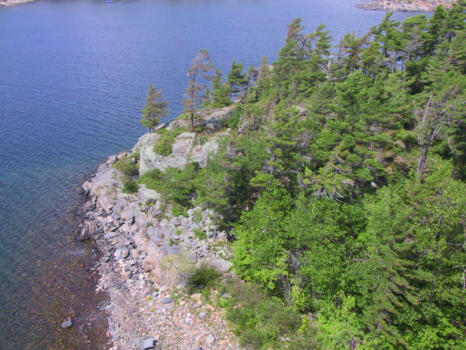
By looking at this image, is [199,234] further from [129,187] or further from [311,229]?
[129,187]

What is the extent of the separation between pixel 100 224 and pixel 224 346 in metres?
26.2

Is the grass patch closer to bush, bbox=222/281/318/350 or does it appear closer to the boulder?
the boulder

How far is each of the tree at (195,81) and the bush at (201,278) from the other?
25.0 m

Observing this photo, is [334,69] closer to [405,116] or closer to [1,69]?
[405,116]

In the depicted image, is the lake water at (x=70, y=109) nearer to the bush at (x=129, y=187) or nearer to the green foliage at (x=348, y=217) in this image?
the bush at (x=129, y=187)

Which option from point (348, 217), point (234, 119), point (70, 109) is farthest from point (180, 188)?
point (70, 109)

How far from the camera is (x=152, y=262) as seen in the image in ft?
124

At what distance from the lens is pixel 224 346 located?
91.9 ft

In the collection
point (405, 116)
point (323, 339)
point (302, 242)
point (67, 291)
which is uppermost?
point (405, 116)

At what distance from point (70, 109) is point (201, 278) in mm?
62602

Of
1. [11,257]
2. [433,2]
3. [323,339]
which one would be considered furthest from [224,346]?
[433,2]

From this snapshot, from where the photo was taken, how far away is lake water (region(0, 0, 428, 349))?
34.7 meters

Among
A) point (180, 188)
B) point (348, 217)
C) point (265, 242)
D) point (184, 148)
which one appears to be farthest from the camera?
point (184, 148)

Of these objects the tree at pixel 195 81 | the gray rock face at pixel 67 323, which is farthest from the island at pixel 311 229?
the gray rock face at pixel 67 323
